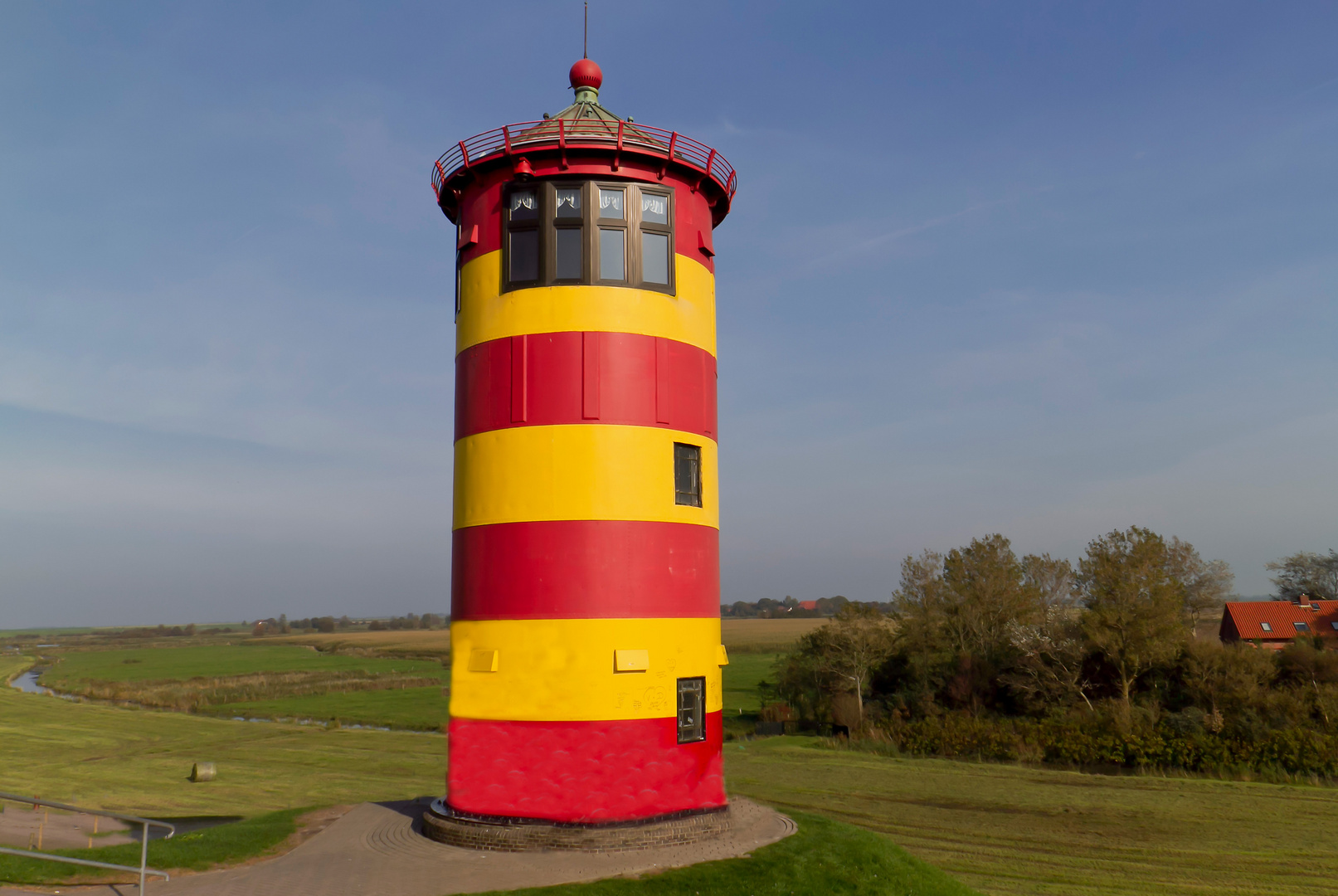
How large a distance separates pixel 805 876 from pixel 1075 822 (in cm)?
1254

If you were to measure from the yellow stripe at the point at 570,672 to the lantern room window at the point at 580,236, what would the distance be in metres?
6.22

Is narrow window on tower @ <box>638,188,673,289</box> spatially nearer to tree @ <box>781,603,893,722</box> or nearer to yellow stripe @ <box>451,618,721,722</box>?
yellow stripe @ <box>451,618,721,722</box>

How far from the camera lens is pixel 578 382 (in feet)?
47.2

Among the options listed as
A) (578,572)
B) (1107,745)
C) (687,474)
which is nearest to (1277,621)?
(1107,745)

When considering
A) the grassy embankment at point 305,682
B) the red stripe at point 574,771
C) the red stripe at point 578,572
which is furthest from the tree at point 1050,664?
the red stripe at point 578,572

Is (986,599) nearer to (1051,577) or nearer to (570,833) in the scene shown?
(1051,577)

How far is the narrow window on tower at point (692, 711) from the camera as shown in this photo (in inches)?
563

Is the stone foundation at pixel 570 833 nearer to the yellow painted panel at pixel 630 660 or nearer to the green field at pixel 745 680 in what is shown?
the yellow painted panel at pixel 630 660

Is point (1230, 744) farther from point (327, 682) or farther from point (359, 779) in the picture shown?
point (327, 682)

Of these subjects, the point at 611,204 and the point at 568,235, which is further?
the point at 611,204

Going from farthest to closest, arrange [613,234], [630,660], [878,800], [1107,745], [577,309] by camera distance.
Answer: [1107,745] < [878,800] < [613,234] < [577,309] < [630,660]

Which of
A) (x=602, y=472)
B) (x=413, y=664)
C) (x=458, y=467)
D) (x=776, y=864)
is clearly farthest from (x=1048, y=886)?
(x=413, y=664)

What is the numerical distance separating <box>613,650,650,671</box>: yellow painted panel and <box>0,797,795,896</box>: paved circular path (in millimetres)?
2862

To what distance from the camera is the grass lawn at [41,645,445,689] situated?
83.2m
